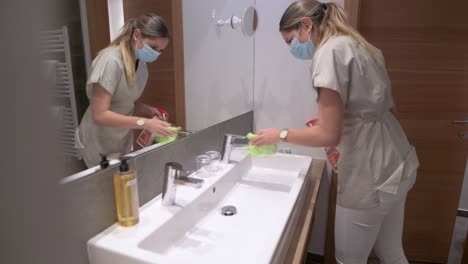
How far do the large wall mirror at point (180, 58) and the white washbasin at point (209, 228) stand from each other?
0.20 meters

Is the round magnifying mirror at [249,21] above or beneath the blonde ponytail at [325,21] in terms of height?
above

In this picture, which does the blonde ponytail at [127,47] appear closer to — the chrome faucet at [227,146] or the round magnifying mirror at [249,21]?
the chrome faucet at [227,146]

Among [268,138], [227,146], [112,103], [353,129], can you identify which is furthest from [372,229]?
[112,103]

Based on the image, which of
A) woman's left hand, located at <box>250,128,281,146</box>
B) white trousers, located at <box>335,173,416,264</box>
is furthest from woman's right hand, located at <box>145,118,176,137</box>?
white trousers, located at <box>335,173,416,264</box>

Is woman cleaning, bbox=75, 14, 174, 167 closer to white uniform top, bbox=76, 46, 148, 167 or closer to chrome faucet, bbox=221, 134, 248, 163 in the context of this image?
white uniform top, bbox=76, 46, 148, 167

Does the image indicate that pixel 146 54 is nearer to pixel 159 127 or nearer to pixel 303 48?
pixel 159 127

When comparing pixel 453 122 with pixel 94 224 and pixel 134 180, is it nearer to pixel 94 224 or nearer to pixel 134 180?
pixel 134 180

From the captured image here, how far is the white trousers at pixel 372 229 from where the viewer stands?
1.06 m

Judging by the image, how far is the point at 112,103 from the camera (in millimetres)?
819

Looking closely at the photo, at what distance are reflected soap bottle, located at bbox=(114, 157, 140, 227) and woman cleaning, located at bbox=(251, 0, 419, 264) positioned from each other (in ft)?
1.78

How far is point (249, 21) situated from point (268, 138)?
2.83 ft

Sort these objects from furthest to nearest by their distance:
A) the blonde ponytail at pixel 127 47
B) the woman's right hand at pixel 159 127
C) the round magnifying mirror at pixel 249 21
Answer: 1. the round magnifying mirror at pixel 249 21
2. the woman's right hand at pixel 159 127
3. the blonde ponytail at pixel 127 47

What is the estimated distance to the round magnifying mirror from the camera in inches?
64.1

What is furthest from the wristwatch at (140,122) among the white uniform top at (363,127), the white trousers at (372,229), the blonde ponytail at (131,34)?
the white trousers at (372,229)
